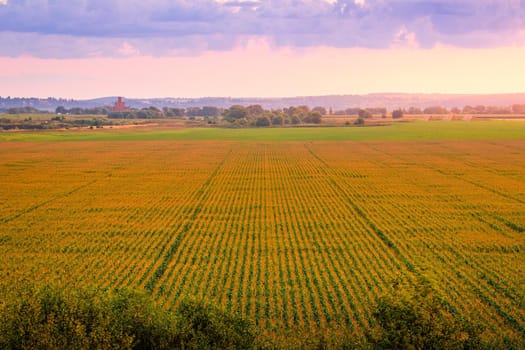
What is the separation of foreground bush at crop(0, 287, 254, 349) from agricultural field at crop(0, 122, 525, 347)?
3278 millimetres

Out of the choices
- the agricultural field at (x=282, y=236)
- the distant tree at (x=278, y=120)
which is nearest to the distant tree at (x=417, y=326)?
the agricultural field at (x=282, y=236)

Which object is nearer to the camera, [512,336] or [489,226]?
[512,336]

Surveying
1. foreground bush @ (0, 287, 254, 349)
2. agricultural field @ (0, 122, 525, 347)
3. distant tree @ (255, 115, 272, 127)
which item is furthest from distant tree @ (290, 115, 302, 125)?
foreground bush @ (0, 287, 254, 349)

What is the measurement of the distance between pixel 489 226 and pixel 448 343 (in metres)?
19.8

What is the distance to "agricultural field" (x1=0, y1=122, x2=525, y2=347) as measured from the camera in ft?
65.9

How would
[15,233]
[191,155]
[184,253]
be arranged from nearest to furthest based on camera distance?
[184,253] < [15,233] < [191,155]

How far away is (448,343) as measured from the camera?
13.8 m

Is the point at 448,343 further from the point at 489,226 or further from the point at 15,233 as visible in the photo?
the point at 15,233

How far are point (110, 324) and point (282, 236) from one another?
1615 centimetres

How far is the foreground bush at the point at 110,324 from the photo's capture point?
540 inches

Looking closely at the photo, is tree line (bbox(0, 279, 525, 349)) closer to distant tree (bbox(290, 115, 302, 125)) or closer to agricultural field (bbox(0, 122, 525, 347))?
agricultural field (bbox(0, 122, 525, 347))

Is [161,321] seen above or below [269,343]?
above

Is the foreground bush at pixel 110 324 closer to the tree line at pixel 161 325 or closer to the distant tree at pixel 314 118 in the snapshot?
the tree line at pixel 161 325

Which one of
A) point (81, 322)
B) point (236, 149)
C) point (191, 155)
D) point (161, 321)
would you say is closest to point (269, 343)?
point (161, 321)
